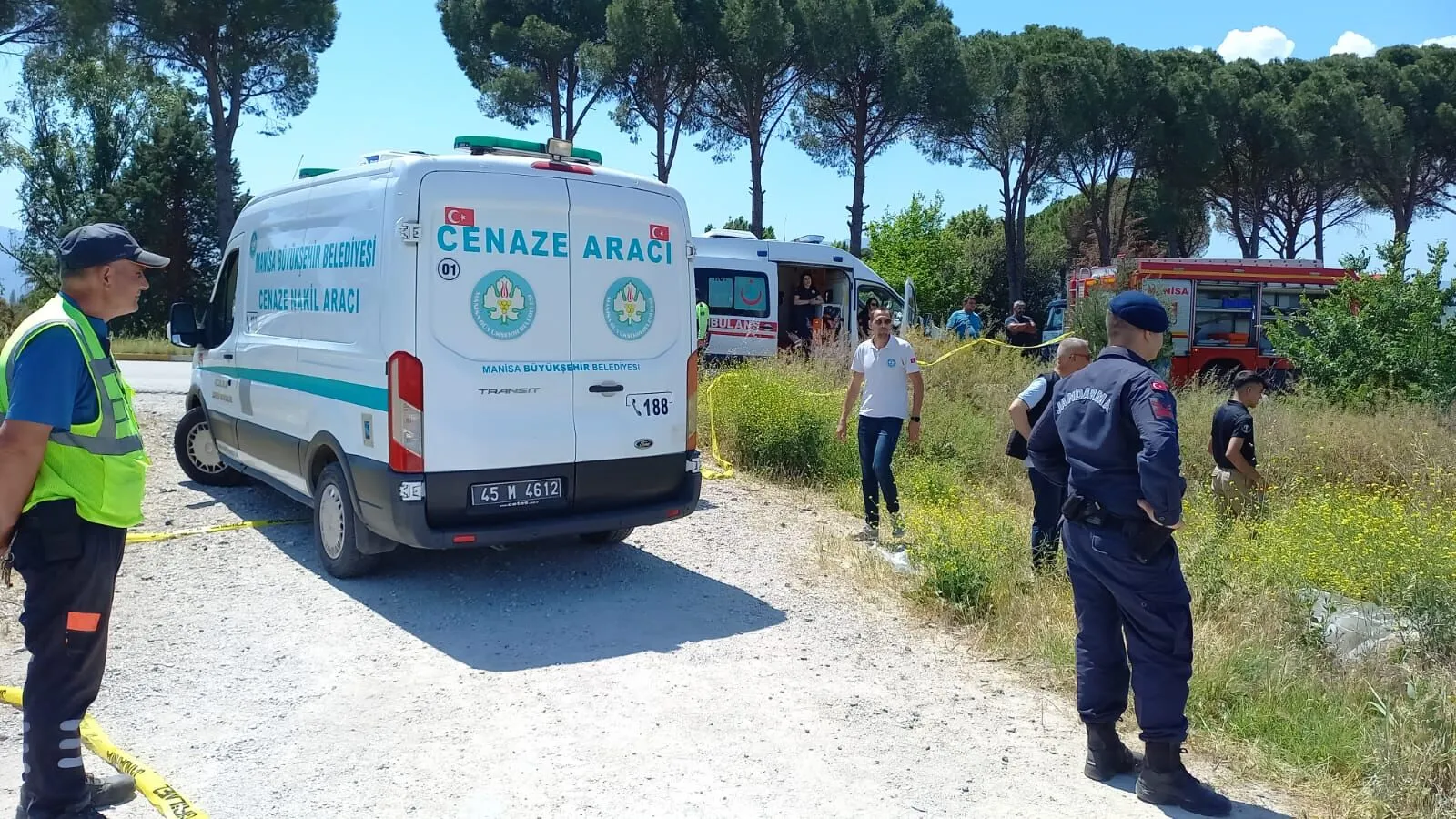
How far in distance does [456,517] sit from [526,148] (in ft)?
7.38

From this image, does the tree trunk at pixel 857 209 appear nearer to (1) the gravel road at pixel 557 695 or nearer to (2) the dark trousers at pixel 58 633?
(1) the gravel road at pixel 557 695

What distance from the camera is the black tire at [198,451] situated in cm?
868

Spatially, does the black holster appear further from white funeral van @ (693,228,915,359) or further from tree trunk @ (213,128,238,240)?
tree trunk @ (213,128,238,240)

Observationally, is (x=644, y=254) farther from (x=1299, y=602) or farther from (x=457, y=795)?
(x=1299, y=602)

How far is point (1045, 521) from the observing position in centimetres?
625

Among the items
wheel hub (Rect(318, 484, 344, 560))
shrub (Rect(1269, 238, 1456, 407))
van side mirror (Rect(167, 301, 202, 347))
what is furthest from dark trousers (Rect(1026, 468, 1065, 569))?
shrub (Rect(1269, 238, 1456, 407))

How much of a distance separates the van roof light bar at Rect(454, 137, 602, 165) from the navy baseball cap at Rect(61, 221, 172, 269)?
2824 millimetres

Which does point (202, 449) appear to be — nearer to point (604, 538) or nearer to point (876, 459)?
point (604, 538)

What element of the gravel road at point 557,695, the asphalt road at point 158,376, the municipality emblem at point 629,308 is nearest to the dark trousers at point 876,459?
the gravel road at point 557,695

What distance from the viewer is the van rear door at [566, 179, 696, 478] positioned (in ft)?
19.6

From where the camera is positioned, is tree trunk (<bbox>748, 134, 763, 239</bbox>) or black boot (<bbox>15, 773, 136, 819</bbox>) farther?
tree trunk (<bbox>748, 134, 763, 239</bbox>)

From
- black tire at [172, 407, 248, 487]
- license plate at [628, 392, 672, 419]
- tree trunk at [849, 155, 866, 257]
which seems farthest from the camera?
tree trunk at [849, 155, 866, 257]

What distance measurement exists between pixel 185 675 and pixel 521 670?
4.96ft

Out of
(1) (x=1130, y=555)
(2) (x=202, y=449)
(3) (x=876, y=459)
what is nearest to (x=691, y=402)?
(3) (x=876, y=459)
